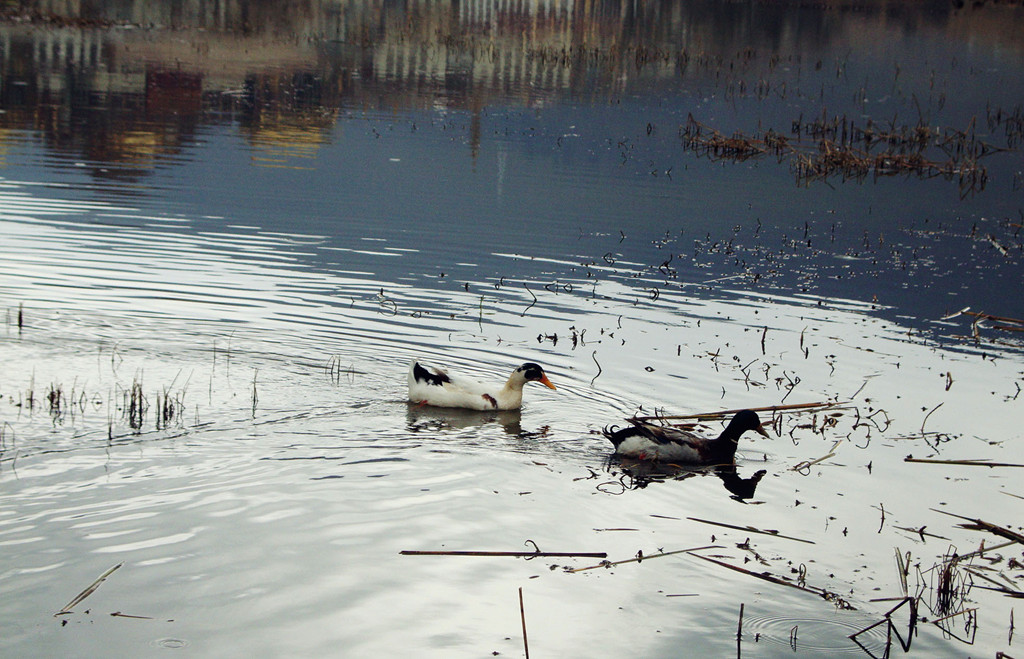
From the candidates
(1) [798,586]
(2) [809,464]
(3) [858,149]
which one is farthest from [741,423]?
(3) [858,149]

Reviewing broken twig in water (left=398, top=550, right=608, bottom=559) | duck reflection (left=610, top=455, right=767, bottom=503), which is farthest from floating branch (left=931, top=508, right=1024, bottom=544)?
broken twig in water (left=398, top=550, right=608, bottom=559)

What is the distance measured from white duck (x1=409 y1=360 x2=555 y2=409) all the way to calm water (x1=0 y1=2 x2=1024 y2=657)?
0.20 meters

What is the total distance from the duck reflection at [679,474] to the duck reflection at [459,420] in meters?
1.42

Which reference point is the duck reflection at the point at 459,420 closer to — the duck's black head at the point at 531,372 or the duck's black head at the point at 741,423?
the duck's black head at the point at 531,372

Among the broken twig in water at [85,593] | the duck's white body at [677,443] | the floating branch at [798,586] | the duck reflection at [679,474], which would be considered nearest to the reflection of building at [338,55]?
the duck's white body at [677,443]

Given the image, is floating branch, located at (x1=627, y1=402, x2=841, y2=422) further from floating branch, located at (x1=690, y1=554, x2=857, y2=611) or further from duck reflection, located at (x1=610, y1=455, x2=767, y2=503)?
floating branch, located at (x1=690, y1=554, x2=857, y2=611)

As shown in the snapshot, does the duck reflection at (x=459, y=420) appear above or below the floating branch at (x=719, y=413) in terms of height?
below

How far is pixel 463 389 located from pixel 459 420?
0.41 meters

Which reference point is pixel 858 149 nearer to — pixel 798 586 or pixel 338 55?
pixel 338 55

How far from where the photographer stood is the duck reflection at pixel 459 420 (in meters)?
12.4

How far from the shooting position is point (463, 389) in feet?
43.0

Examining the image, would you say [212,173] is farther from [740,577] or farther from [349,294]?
[740,577]

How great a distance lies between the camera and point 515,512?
32.5ft

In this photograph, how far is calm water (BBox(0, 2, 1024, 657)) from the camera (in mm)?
8148
